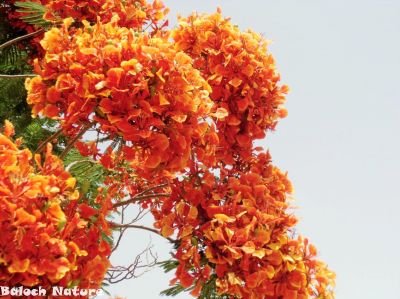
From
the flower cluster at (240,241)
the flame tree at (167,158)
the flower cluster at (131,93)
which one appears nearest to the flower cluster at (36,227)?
the flame tree at (167,158)

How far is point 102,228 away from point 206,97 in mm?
1088

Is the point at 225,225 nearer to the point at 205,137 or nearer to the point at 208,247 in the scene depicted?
the point at 208,247

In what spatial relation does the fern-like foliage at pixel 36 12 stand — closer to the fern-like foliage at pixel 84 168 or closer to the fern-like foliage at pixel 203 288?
the fern-like foliage at pixel 84 168

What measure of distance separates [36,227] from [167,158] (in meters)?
1.09

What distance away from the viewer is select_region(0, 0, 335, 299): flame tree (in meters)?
3.12

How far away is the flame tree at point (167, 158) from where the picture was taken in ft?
10.2

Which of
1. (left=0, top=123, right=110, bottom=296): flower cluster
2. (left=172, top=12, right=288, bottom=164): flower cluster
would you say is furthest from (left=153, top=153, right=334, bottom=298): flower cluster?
(left=0, top=123, right=110, bottom=296): flower cluster

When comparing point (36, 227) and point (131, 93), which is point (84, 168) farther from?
point (36, 227)

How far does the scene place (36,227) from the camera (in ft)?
9.80

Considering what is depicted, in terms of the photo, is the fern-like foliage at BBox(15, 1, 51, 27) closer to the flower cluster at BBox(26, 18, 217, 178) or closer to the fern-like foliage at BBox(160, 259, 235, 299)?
the flower cluster at BBox(26, 18, 217, 178)

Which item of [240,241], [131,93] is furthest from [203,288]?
[131,93]

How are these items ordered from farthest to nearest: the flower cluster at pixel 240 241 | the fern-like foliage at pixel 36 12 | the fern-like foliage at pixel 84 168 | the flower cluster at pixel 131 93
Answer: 1. the fern-like foliage at pixel 84 168
2. the fern-like foliage at pixel 36 12
3. the flower cluster at pixel 240 241
4. the flower cluster at pixel 131 93

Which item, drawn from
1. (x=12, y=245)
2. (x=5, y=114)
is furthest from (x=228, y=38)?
(x=5, y=114)

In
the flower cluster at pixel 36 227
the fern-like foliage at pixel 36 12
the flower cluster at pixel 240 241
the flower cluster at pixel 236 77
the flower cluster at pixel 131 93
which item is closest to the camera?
Answer: the flower cluster at pixel 36 227
